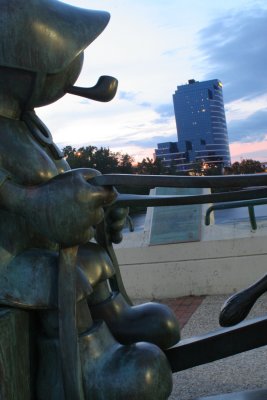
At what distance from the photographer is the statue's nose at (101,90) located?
1720mm

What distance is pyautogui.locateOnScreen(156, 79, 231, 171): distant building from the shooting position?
63394 millimetres

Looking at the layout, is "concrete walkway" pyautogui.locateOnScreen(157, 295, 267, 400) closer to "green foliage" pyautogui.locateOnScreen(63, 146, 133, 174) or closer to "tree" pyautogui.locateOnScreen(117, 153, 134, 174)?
"green foliage" pyautogui.locateOnScreen(63, 146, 133, 174)

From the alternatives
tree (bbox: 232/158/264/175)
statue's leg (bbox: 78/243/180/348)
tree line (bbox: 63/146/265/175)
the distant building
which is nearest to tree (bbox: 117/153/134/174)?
tree line (bbox: 63/146/265/175)

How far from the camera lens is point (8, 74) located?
154 cm

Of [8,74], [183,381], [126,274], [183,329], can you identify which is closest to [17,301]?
[8,74]

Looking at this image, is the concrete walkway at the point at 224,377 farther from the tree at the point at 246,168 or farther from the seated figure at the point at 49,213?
the tree at the point at 246,168

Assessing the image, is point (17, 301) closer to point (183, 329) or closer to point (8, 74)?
point (8, 74)

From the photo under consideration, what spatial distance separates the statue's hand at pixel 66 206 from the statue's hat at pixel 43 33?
387mm

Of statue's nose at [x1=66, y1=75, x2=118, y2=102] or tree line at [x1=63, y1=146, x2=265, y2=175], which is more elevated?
tree line at [x1=63, y1=146, x2=265, y2=175]

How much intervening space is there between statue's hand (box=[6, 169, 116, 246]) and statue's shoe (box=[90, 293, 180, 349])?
1.68ft

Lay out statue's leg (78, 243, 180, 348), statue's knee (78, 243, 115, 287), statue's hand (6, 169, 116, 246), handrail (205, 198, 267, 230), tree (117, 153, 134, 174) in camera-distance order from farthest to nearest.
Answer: tree (117, 153, 134, 174) < handrail (205, 198, 267, 230) < statue's leg (78, 243, 180, 348) < statue's knee (78, 243, 115, 287) < statue's hand (6, 169, 116, 246)

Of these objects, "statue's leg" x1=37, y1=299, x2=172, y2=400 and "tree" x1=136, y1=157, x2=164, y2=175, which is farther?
"tree" x1=136, y1=157, x2=164, y2=175

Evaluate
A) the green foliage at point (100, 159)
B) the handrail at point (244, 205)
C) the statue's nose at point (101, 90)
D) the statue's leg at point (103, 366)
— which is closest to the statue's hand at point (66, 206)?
the statue's leg at point (103, 366)

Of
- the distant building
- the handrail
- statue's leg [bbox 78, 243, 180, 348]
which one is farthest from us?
the distant building
